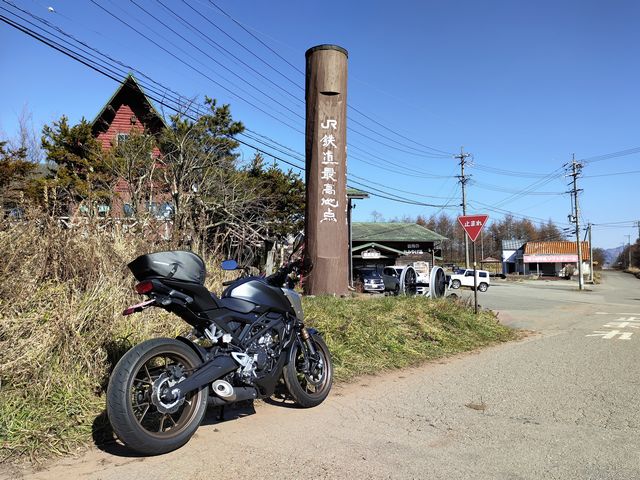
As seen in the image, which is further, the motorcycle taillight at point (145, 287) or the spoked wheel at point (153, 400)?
the motorcycle taillight at point (145, 287)

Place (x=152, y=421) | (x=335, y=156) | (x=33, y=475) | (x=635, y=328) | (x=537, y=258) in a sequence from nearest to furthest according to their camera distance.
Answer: (x=33, y=475), (x=152, y=421), (x=335, y=156), (x=635, y=328), (x=537, y=258)

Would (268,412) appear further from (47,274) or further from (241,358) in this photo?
(47,274)

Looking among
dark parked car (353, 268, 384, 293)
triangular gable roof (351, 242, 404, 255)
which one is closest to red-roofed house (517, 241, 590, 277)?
triangular gable roof (351, 242, 404, 255)

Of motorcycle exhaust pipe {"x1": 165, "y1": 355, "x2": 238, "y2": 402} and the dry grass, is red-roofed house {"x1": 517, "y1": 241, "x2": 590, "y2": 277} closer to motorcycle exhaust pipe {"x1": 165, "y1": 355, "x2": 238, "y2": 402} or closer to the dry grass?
the dry grass

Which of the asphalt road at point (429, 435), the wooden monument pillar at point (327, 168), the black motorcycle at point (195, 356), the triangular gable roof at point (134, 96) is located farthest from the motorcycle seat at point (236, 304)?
the triangular gable roof at point (134, 96)

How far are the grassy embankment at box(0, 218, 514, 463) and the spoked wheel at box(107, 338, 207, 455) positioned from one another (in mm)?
687

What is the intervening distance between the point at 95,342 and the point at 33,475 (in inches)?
65.1

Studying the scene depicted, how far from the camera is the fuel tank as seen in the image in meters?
4.56

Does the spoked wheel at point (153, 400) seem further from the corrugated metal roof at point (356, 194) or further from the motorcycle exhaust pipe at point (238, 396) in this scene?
the corrugated metal roof at point (356, 194)

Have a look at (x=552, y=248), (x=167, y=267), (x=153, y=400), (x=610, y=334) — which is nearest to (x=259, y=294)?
(x=167, y=267)

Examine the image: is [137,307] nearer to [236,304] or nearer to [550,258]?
[236,304]

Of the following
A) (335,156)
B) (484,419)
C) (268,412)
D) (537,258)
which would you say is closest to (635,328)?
(335,156)

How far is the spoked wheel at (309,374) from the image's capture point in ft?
16.1

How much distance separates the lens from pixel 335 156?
39.8ft
